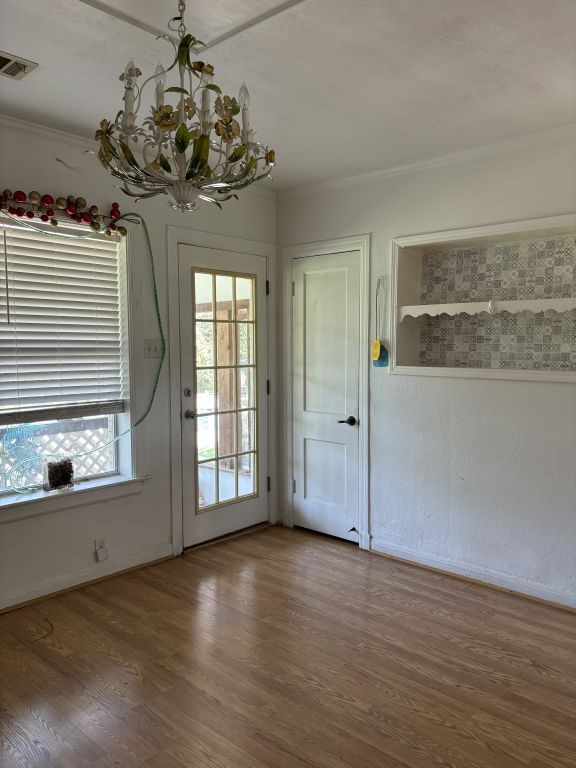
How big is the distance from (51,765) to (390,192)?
3.47 m

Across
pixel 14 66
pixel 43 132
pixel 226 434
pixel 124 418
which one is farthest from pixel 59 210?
pixel 226 434

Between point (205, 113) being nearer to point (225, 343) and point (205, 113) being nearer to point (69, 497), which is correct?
point (69, 497)

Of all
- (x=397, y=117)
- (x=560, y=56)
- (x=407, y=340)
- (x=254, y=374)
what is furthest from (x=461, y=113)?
(x=254, y=374)

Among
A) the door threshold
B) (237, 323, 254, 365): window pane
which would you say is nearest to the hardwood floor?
the door threshold

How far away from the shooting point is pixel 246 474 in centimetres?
438

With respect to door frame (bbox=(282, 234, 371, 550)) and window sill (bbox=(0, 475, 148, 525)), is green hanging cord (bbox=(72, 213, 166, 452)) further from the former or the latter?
door frame (bbox=(282, 234, 371, 550))

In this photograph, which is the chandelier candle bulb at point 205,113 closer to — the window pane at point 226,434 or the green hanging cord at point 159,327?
the green hanging cord at point 159,327

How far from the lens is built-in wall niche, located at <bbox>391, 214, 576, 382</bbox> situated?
326 cm

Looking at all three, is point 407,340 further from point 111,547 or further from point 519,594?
point 111,547

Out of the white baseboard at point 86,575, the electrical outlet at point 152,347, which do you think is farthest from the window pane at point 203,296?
the white baseboard at point 86,575

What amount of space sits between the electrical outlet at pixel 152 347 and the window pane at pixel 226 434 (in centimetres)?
71

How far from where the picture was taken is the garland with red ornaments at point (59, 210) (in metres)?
2.98

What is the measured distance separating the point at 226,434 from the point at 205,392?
0.37 meters

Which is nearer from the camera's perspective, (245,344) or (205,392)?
(205,392)
